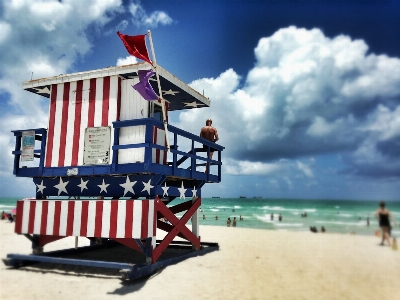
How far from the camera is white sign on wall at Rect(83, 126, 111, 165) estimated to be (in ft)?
28.1

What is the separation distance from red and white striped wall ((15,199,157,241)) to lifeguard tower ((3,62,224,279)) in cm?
2

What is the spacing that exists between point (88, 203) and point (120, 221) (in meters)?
1.04

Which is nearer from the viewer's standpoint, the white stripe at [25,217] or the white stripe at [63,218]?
the white stripe at [63,218]

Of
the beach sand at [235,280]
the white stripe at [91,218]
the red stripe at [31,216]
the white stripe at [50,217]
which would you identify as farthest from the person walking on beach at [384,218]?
the red stripe at [31,216]

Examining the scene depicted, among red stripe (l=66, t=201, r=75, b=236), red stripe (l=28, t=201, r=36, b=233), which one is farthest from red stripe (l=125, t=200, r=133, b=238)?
red stripe (l=28, t=201, r=36, b=233)

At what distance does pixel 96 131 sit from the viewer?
8.77 m

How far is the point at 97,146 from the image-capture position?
8.69 m

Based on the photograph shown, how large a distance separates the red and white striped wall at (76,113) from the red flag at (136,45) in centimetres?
96

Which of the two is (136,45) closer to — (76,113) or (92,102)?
(92,102)

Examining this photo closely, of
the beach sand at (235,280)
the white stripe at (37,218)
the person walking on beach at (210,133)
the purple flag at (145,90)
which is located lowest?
the beach sand at (235,280)

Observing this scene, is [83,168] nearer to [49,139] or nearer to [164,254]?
[49,139]

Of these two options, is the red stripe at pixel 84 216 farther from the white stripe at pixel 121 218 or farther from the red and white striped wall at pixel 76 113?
the red and white striped wall at pixel 76 113

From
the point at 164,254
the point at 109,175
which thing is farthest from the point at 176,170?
the point at 164,254

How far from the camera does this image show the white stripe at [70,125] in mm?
9008
